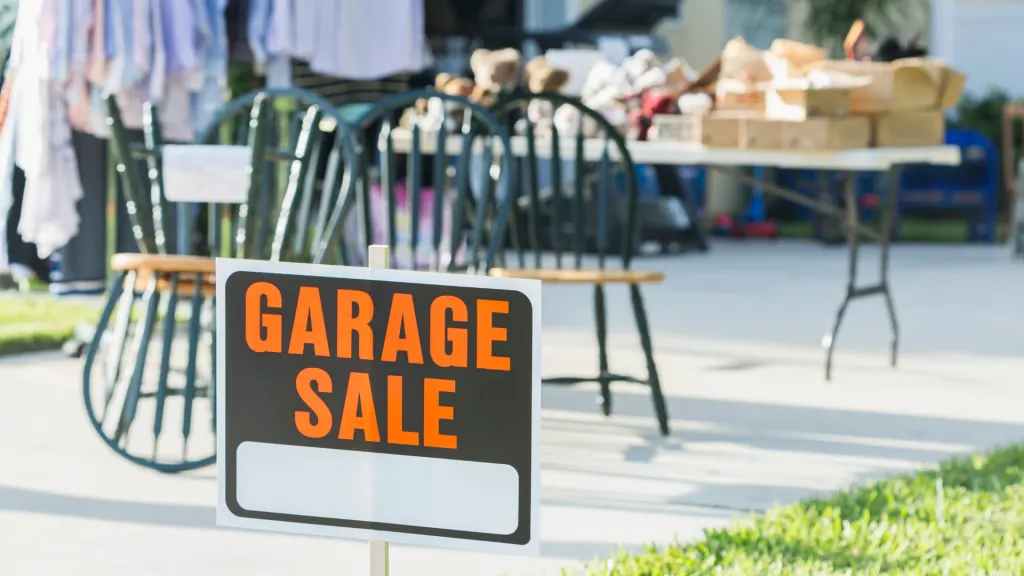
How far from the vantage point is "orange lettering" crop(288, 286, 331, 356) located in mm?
2098

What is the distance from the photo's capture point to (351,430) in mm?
2094

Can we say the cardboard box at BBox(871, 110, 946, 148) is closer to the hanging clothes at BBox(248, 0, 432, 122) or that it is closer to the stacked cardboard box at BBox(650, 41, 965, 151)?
the stacked cardboard box at BBox(650, 41, 965, 151)

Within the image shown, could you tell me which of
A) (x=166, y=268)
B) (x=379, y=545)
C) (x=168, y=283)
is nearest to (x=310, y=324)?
(x=379, y=545)

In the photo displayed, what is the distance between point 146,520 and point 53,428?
107 centimetres

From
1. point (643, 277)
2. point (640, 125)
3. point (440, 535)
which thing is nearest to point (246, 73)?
point (640, 125)

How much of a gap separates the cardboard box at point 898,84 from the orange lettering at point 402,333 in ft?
10.2

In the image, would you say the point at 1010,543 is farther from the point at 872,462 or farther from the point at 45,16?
the point at 45,16

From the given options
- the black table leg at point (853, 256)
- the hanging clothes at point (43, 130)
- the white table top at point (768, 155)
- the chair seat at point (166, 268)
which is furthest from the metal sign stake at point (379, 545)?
the hanging clothes at point (43, 130)

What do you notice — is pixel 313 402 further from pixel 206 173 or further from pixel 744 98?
pixel 744 98

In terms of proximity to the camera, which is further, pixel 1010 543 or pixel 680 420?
pixel 680 420

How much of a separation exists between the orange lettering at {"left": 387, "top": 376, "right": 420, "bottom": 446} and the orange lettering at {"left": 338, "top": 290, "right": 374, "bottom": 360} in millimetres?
48

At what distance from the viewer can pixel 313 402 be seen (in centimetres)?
212

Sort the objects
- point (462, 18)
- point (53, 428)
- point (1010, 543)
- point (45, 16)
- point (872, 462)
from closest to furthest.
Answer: point (1010, 543) < point (872, 462) < point (53, 428) < point (45, 16) < point (462, 18)

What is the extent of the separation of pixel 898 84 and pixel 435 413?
129 inches
